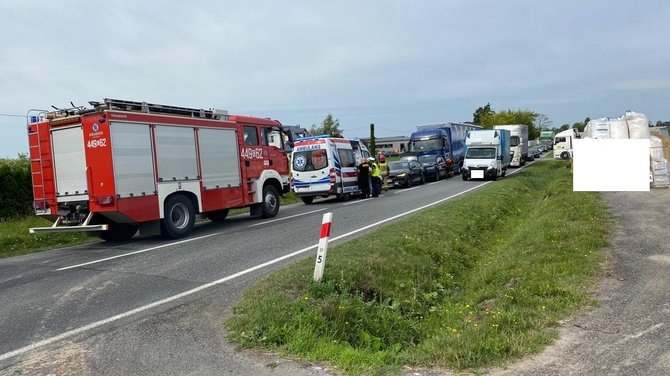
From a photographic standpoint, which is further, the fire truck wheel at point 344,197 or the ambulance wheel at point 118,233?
the fire truck wheel at point 344,197

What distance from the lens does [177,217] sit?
12695 mm

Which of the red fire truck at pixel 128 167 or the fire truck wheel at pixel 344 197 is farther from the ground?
the red fire truck at pixel 128 167

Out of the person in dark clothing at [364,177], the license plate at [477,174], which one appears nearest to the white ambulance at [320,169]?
the person in dark clothing at [364,177]

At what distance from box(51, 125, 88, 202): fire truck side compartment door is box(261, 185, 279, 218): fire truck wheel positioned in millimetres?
5488

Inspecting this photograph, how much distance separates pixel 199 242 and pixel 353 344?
22.7 ft

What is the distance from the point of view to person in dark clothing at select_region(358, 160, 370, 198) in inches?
899

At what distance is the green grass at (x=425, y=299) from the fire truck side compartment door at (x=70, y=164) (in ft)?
19.7

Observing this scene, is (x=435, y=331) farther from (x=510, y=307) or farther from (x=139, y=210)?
(x=139, y=210)

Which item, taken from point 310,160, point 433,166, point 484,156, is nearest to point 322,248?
point 310,160

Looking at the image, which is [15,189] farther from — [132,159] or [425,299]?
[425,299]

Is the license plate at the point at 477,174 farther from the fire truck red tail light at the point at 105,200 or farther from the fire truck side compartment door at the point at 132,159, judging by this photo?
the fire truck red tail light at the point at 105,200

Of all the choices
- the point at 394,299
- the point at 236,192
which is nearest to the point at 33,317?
the point at 394,299

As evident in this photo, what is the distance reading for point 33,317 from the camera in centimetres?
616

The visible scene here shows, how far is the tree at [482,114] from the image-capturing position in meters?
93.6
